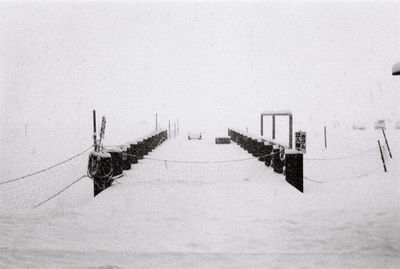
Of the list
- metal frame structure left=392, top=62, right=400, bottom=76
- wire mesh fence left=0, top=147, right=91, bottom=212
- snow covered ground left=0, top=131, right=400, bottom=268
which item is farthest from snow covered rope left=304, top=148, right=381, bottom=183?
wire mesh fence left=0, top=147, right=91, bottom=212

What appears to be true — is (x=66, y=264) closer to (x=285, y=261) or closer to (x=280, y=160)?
(x=285, y=261)

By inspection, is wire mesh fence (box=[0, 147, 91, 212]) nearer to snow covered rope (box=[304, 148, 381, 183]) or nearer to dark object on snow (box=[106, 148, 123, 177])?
dark object on snow (box=[106, 148, 123, 177])

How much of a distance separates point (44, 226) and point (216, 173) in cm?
698

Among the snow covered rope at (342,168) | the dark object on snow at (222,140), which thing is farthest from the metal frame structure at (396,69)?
the dark object on snow at (222,140)

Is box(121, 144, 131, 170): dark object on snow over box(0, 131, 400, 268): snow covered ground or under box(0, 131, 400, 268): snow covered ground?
over

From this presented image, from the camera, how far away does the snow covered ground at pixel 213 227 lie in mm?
5523

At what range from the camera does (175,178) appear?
40.3ft

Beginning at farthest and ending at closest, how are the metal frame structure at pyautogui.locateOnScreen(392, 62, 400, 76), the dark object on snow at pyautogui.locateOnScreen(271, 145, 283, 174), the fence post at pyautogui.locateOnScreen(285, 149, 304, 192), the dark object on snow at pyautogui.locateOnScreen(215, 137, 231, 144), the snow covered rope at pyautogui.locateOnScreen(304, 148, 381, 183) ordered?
the dark object on snow at pyautogui.locateOnScreen(215, 137, 231, 144) → the snow covered rope at pyautogui.locateOnScreen(304, 148, 381, 183) → the dark object on snow at pyautogui.locateOnScreen(271, 145, 283, 174) → the fence post at pyautogui.locateOnScreen(285, 149, 304, 192) → the metal frame structure at pyautogui.locateOnScreen(392, 62, 400, 76)

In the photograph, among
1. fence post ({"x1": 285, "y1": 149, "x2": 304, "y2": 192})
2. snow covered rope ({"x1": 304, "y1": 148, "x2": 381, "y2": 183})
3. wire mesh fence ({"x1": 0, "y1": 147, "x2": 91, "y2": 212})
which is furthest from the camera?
wire mesh fence ({"x1": 0, "y1": 147, "x2": 91, "y2": 212})

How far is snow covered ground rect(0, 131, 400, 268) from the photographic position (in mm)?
5523

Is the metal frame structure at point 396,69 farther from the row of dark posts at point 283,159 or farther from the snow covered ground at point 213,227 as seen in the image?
the row of dark posts at point 283,159

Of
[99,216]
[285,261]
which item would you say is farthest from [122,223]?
[285,261]

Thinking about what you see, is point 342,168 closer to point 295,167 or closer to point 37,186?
point 295,167

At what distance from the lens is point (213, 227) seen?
7078 mm
